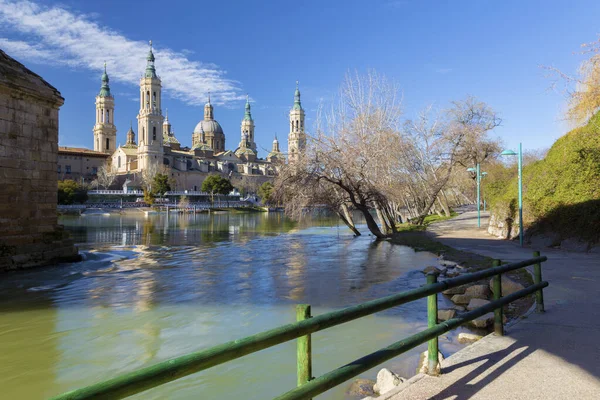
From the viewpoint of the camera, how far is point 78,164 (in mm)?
109375

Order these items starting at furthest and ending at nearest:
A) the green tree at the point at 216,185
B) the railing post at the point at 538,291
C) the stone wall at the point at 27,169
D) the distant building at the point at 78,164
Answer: the distant building at the point at 78,164, the green tree at the point at 216,185, the stone wall at the point at 27,169, the railing post at the point at 538,291

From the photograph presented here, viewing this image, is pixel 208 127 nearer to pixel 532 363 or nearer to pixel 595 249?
pixel 595 249

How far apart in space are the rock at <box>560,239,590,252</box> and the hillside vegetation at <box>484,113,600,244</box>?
16 centimetres

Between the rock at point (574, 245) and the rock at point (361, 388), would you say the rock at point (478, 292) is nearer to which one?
the rock at point (361, 388)

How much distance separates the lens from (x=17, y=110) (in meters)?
13.7

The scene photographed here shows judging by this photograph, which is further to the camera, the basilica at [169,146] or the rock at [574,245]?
the basilica at [169,146]

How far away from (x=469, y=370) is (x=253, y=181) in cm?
12566

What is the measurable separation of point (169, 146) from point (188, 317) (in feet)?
400

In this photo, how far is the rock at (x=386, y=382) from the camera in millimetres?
4531

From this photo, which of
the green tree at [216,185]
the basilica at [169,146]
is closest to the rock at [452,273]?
the basilica at [169,146]

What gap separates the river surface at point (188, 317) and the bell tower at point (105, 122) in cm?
11844

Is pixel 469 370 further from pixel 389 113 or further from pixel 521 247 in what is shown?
pixel 389 113

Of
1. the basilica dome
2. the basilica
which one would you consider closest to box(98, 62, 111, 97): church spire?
the basilica

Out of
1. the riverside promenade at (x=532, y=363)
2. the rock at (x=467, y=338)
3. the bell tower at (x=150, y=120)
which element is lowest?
the rock at (x=467, y=338)
